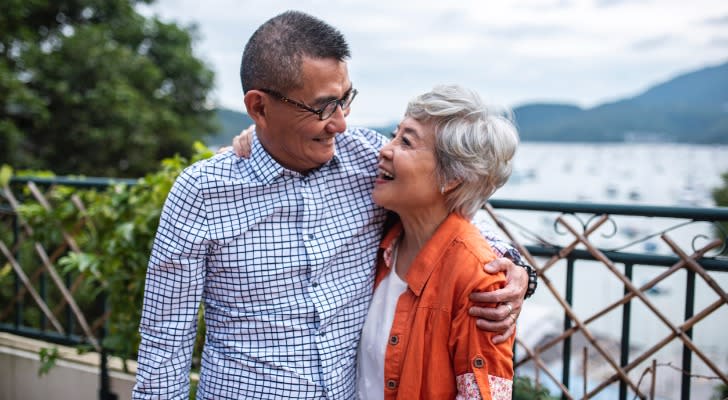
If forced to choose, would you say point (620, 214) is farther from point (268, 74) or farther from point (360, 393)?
point (268, 74)

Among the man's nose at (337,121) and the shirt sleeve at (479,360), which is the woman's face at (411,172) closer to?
the man's nose at (337,121)

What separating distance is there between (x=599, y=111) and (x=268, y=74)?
28687 mm

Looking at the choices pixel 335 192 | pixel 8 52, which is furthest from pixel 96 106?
pixel 335 192

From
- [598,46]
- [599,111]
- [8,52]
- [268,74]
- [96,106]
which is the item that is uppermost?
[599,111]

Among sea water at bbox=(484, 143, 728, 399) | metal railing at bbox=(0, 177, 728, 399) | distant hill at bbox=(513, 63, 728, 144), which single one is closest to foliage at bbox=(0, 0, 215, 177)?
sea water at bbox=(484, 143, 728, 399)

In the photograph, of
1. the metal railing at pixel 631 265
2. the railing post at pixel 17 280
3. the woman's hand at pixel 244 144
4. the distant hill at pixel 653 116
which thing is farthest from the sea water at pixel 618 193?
the railing post at pixel 17 280

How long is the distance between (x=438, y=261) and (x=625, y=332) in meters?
1.00

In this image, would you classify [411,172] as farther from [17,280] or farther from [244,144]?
[17,280]

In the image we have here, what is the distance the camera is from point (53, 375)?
8.86 feet

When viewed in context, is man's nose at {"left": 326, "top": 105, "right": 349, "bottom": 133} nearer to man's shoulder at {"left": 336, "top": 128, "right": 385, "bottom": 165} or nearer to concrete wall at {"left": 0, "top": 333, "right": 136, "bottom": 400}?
man's shoulder at {"left": 336, "top": 128, "right": 385, "bottom": 165}

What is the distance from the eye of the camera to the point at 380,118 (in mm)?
2273

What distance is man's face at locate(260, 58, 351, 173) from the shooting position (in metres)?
1.41

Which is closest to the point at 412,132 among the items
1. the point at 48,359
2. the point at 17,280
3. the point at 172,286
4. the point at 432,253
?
the point at 432,253

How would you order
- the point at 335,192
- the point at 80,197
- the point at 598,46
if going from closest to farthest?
1. the point at 335,192
2. the point at 80,197
3. the point at 598,46
